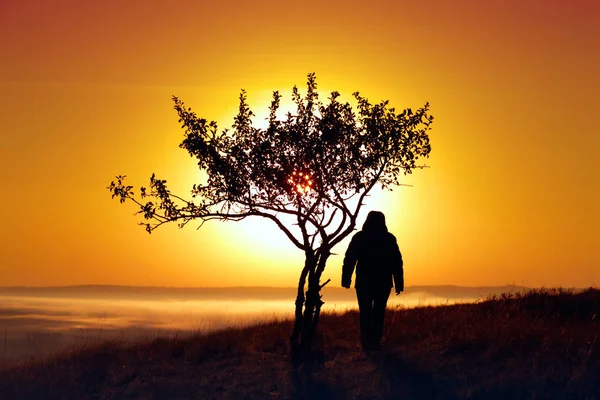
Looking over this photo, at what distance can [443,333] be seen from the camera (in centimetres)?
2198

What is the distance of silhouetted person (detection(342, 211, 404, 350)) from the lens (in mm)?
22141

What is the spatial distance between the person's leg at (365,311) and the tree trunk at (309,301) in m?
1.23

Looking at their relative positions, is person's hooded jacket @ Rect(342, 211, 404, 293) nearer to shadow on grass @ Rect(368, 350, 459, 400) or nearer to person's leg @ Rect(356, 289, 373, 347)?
person's leg @ Rect(356, 289, 373, 347)

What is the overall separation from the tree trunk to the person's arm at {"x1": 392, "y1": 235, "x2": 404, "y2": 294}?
1.90m

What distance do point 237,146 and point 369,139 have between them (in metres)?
3.84

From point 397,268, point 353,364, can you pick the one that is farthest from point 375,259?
point 353,364

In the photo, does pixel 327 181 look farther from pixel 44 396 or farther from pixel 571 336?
pixel 44 396

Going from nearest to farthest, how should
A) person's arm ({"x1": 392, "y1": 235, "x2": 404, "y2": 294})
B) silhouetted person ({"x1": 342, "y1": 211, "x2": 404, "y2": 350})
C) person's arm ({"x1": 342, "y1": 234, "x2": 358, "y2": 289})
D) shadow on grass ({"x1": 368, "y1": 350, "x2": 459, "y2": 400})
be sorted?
shadow on grass ({"x1": 368, "y1": 350, "x2": 459, "y2": 400})
silhouetted person ({"x1": 342, "y1": 211, "x2": 404, "y2": 350})
person's arm ({"x1": 392, "y1": 235, "x2": 404, "y2": 294})
person's arm ({"x1": 342, "y1": 234, "x2": 358, "y2": 289})

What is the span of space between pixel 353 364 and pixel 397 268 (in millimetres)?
3216

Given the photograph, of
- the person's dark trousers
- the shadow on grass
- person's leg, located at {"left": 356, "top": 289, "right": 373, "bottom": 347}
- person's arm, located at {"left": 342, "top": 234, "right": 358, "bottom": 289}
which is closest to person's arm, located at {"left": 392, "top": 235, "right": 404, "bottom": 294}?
the person's dark trousers

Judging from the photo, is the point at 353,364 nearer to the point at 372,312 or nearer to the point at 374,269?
the point at 372,312

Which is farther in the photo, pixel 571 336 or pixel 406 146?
pixel 406 146

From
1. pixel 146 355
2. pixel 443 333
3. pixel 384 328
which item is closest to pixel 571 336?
pixel 443 333

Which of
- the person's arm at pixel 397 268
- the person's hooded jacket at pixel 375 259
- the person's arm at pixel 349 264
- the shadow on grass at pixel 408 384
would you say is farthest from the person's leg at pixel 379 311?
the shadow on grass at pixel 408 384
